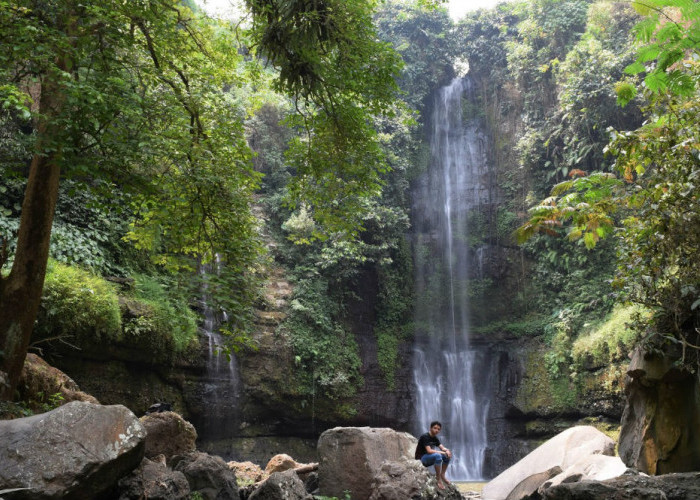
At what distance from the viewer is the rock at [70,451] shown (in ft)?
15.3

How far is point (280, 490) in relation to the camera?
658cm

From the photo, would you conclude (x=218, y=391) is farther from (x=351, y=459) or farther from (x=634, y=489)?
(x=634, y=489)

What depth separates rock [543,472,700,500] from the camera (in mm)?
5055

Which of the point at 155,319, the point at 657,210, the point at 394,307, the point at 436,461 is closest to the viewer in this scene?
the point at 657,210

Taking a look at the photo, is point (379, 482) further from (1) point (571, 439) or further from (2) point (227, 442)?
(2) point (227, 442)

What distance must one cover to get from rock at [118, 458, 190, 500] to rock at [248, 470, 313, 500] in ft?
3.09

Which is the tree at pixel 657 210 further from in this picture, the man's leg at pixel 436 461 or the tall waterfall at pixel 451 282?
the tall waterfall at pixel 451 282

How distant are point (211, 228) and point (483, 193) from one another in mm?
15667

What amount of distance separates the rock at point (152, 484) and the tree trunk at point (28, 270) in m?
1.84

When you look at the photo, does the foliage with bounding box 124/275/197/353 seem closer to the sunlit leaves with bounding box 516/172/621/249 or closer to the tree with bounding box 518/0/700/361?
the sunlit leaves with bounding box 516/172/621/249

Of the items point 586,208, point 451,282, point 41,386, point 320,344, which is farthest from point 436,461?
point 451,282

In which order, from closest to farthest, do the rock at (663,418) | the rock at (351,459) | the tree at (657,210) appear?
the tree at (657,210) < the rock at (663,418) < the rock at (351,459)

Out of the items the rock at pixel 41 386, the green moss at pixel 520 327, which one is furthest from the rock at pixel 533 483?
the green moss at pixel 520 327

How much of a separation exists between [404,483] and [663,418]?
3.90 meters
